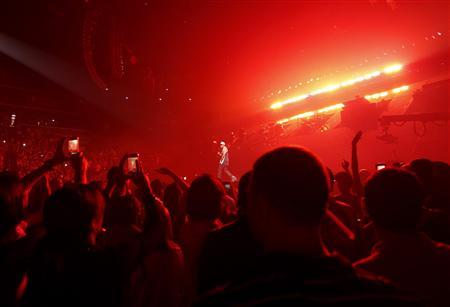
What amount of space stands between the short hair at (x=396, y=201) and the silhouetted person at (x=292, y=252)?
2.80 feet

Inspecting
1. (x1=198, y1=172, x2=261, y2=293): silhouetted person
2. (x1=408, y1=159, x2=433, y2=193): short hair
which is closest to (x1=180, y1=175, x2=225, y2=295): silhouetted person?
(x1=198, y1=172, x2=261, y2=293): silhouetted person

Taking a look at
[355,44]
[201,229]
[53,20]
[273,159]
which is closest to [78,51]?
[53,20]

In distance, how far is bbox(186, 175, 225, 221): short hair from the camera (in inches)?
114

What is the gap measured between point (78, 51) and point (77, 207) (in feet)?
39.9

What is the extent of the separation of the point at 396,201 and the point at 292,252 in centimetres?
107

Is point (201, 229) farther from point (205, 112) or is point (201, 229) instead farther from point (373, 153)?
point (373, 153)

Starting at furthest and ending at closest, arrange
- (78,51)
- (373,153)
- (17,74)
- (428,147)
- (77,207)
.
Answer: (373,153), (428,147), (17,74), (78,51), (77,207)

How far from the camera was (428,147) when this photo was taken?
2167 cm

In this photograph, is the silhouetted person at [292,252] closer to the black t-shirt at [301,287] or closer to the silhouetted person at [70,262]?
the black t-shirt at [301,287]

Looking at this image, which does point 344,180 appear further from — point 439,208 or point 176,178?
point 176,178

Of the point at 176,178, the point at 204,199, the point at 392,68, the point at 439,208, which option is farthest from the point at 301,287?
the point at 392,68

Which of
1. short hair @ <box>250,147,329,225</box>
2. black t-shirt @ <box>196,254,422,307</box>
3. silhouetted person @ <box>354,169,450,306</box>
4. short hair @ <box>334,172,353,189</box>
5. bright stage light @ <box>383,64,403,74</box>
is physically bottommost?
short hair @ <box>334,172,353,189</box>

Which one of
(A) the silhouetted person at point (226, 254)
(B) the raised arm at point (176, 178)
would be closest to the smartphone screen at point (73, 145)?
(B) the raised arm at point (176, 178)

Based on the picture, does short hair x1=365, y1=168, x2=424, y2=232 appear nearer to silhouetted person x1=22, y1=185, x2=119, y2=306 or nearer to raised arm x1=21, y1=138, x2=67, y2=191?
silhouetted person x1=22, y1=185, x2=119, y2=306
